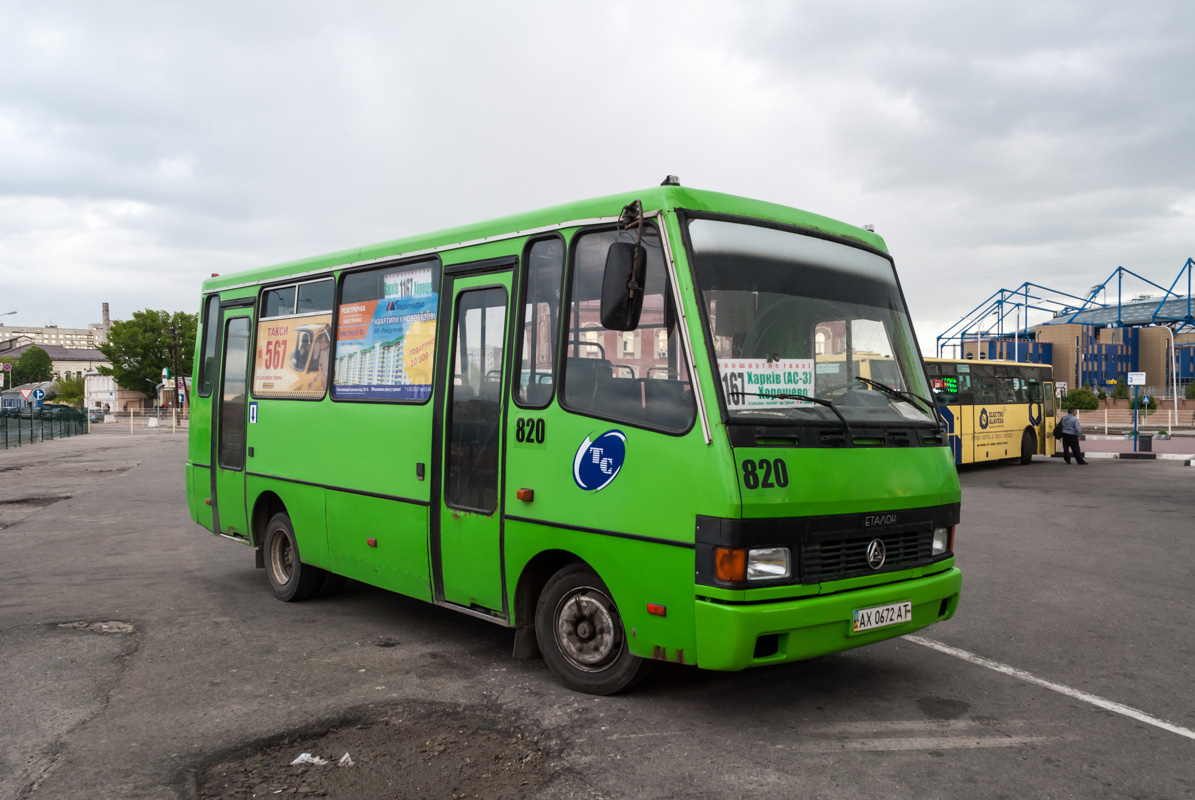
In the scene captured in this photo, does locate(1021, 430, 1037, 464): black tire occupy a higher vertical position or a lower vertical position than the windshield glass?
lower

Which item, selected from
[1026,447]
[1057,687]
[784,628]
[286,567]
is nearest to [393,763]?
[784,628]

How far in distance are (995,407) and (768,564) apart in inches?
888

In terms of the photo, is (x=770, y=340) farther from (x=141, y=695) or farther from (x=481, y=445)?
(x=141, y=695)

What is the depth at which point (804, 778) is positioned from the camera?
411 cm

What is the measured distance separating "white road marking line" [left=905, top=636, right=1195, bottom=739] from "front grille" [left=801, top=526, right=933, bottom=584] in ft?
3.80

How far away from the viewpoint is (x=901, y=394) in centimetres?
545

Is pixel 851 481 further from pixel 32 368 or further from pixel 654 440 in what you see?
pixel 32 368

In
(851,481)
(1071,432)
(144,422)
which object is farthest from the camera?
(144,422)

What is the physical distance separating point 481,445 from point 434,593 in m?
1.13

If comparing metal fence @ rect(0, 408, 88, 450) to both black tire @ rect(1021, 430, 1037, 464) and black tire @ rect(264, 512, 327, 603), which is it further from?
black tire @ rect(1021, 430, 1037, 464)

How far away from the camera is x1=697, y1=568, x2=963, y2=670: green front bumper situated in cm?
441

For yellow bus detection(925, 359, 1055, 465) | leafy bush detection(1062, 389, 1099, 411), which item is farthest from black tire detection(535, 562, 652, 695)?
leafy bush detection(1062, 389, 1099, 411)

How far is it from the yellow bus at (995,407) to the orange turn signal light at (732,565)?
18.2 m

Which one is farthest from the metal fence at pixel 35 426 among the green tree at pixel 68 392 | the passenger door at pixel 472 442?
the green tree at pixel 68 392
